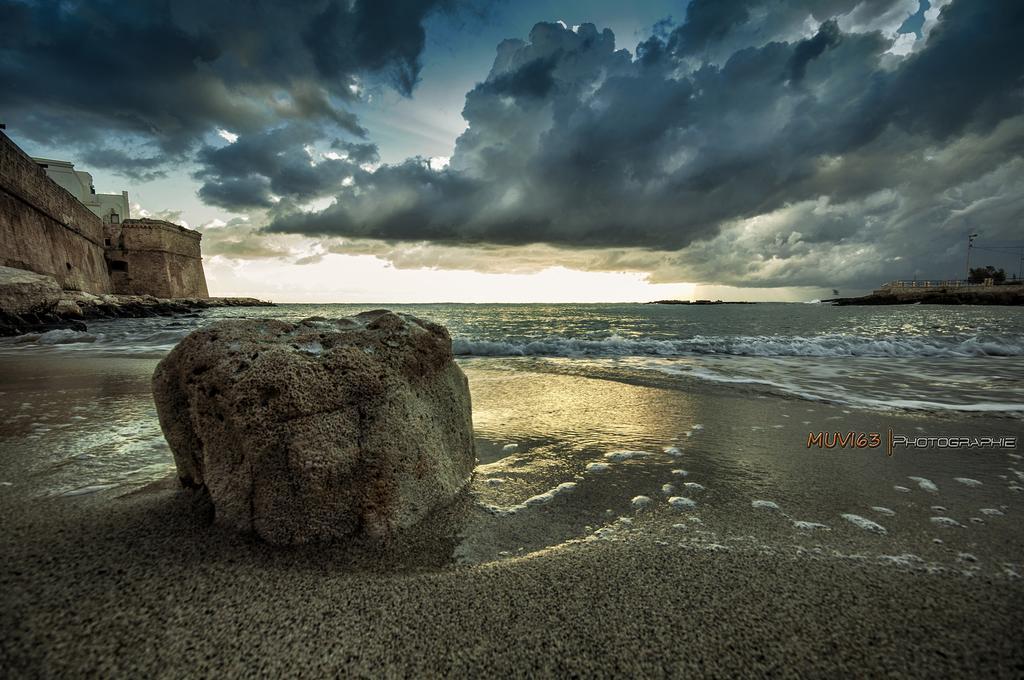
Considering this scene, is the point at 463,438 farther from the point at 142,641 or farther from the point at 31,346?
the point at 31,346

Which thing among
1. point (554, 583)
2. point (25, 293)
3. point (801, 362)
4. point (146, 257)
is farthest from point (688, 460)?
point (146, 257)

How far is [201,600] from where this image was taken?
140 cm

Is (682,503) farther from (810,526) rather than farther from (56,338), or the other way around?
(56,338)

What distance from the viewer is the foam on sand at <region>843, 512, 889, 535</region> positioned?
79.1 inches

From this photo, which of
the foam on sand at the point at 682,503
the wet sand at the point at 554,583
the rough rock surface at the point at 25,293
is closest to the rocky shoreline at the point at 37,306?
the rough rock surface at the point at 25,293

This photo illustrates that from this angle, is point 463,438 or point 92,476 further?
point 463,438

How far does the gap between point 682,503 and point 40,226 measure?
119ft

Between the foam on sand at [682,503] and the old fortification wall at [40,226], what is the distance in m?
30.2

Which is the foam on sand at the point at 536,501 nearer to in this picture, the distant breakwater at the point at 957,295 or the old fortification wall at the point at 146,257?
the old fortification wall at the point at 146,257

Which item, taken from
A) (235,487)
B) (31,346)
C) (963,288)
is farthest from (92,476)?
(963,288)

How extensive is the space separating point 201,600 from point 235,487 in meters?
0.53

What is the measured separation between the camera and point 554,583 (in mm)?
1556

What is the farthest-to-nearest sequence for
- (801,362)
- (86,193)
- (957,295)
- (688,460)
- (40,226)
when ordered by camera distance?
(957,295)
(86,193)
(40,226)
(801,362)
(688,460)

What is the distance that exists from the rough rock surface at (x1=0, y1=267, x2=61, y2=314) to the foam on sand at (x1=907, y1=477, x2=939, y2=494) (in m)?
23.4
